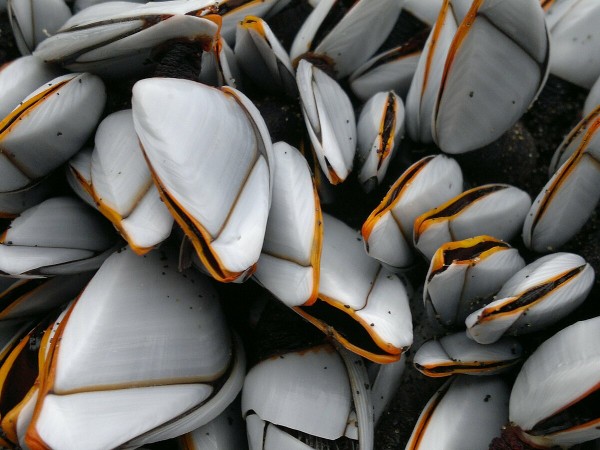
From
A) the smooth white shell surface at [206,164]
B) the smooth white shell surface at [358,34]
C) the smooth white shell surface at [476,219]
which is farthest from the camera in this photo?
the smooth white shell surface at [358,34]

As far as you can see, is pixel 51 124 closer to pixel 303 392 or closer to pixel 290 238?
pixel 290 238

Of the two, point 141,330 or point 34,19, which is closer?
point 141,330

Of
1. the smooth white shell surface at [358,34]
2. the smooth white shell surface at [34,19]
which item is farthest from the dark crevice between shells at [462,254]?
the smooth white shell surface at [34,19]

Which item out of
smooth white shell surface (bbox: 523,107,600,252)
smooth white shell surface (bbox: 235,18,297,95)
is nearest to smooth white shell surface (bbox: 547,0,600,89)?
smooth white shell surface (bbox: 523,107,600,252)

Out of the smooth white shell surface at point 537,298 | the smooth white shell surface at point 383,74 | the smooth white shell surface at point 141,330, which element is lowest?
the smooth white shell surface at point 141,330

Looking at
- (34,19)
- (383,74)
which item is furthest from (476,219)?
(34,19)

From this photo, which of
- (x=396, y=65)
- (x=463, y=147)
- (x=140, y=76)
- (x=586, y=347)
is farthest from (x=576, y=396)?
(x=140, y=76)

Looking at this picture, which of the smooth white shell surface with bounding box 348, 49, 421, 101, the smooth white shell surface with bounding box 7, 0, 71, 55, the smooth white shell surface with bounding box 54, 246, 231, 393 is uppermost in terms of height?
the smooth white shell surface with bounding box 7, 0, 71, 55

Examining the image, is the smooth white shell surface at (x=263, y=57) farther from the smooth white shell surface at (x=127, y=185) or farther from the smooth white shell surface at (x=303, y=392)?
the smooth white shell surface at (x=303, y=392)

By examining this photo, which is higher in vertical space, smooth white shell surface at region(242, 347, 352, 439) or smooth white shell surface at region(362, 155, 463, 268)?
smooth white shell surface at region(362, 155, 463, 268)

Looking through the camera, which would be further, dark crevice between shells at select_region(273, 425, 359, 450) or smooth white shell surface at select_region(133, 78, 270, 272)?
dark crevice between shells at select_region(273, 425, 359, 450)

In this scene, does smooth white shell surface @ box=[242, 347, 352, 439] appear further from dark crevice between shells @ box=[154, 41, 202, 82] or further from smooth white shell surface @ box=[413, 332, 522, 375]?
dark crevice between shells @ box=[154, 41, 202, 82]

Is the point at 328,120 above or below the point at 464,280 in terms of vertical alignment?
above

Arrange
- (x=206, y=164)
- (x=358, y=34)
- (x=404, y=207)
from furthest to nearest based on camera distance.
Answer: (x=358, y=34) → (x=404, y=207) → (x=206, y=164)
